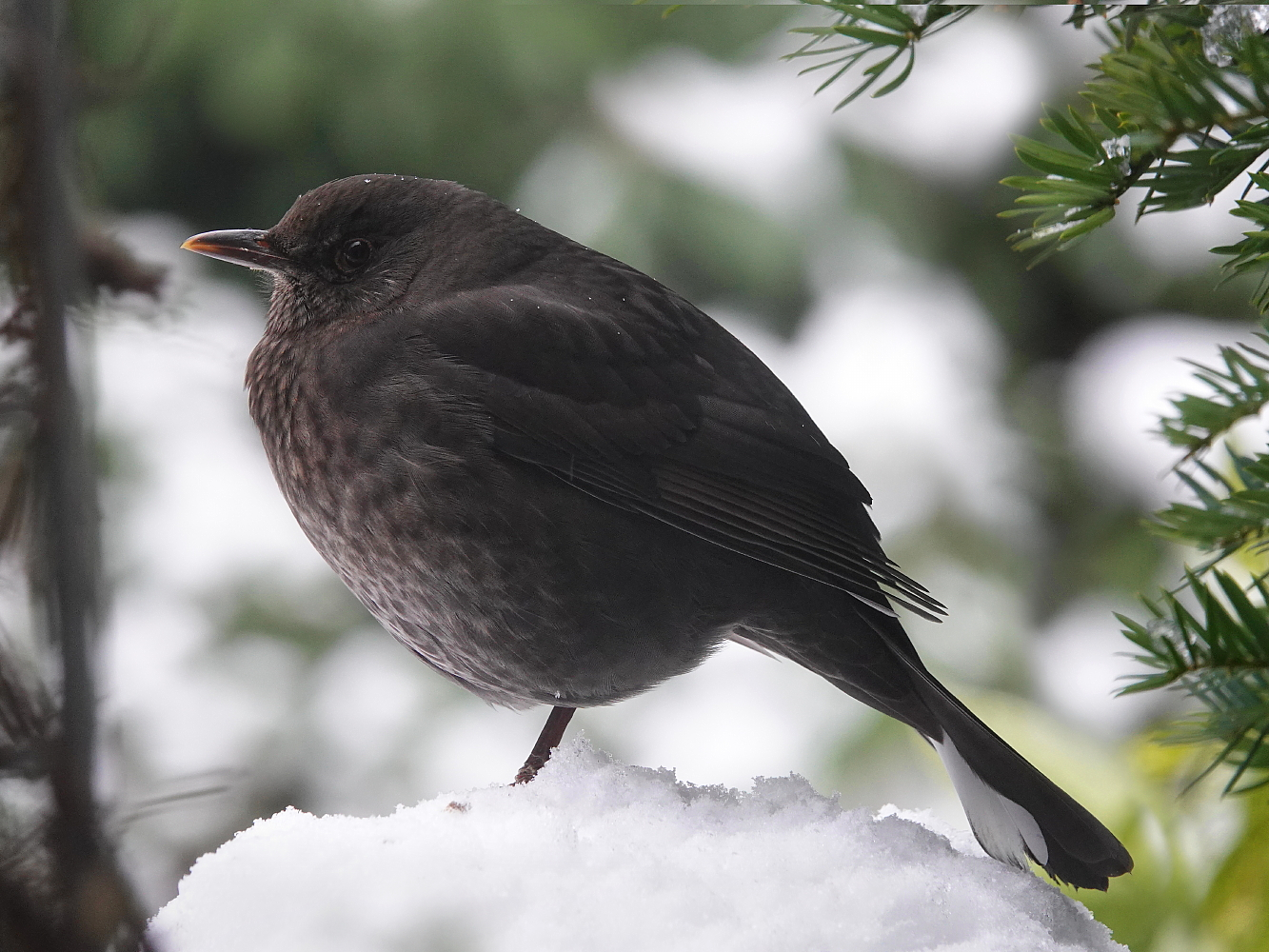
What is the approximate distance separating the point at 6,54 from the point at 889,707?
1.19 meters

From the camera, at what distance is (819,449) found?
1.57 m

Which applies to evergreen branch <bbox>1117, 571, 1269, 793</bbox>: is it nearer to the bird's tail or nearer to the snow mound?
the snow mound

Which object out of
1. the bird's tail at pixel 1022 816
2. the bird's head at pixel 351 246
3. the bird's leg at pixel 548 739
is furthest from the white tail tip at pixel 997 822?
the bird's head at pixel 351 246

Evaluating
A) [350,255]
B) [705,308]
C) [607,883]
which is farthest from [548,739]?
[705,308]

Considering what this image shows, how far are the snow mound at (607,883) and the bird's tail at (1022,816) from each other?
0.28 ft

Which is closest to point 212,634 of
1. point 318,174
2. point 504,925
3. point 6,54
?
point 318,174

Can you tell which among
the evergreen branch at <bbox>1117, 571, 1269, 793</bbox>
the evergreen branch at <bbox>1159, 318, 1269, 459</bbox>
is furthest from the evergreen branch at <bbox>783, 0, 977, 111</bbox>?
the evergreen branch at <bbox>1117, 571, 1269, 793</bbox>

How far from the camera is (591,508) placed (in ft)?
4.80

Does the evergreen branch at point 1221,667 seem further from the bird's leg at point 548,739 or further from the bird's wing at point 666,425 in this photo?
the bird's leg at point 548,739

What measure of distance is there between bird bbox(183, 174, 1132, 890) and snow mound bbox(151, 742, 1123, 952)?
0.20m

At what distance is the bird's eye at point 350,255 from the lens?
170cm

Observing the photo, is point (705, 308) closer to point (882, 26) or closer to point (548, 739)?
point (548, 739)

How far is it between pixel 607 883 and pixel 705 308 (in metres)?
2.63

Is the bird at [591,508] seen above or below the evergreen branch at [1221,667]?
A: below
